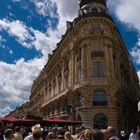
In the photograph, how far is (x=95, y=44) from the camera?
125 ft

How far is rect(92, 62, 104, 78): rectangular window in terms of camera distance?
36.5m

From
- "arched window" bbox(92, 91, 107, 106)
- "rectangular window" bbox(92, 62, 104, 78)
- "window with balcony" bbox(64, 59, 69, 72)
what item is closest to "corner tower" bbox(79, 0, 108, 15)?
"window with balcony" bbox(64, 59, 69, 72)

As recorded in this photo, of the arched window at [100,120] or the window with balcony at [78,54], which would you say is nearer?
the arched window at [100,120]

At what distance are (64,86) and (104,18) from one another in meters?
12.1

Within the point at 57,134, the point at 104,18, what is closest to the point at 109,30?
the point at 104,18

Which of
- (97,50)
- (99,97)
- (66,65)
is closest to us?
(99,97)

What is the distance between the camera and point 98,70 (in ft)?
121

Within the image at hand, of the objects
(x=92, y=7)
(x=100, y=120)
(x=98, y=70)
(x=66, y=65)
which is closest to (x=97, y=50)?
(x=98, y=70)

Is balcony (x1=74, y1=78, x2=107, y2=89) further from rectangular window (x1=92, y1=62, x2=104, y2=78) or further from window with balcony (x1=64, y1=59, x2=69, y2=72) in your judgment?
window with balcony (x1=64, y1=59, x2=69, y2=72)

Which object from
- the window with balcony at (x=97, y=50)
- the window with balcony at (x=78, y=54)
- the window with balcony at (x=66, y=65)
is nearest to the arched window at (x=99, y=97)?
the window with balcony at (x=97, y=50)

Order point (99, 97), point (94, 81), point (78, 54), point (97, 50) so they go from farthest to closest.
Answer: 1. point (78, 54)
2. point (97, 50)
3. point (99, 97)
4. point (94, 81)

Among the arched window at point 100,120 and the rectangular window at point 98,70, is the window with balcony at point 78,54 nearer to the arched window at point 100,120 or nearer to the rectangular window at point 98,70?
the rectangular window at point 98,70

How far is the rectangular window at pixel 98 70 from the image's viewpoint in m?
36.5

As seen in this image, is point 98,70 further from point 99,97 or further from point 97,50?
point 99,97
